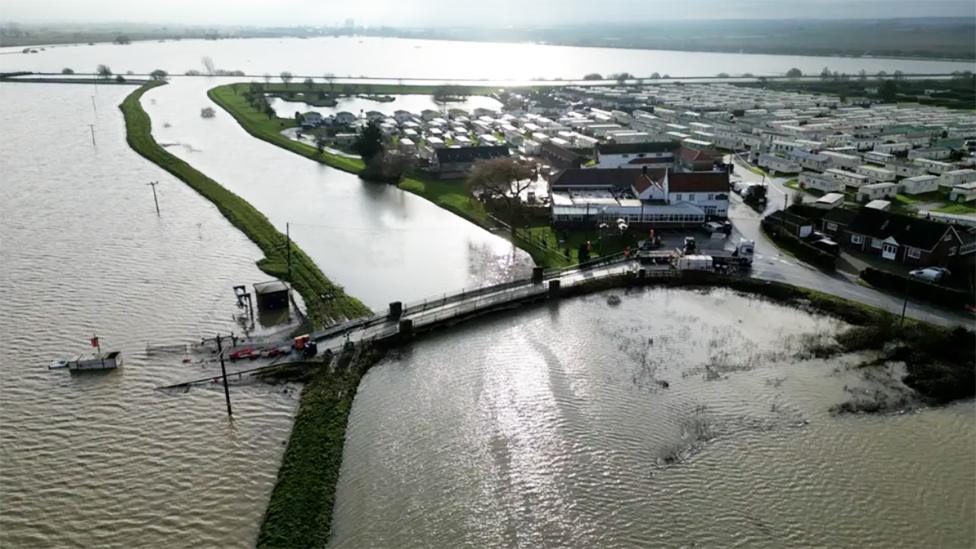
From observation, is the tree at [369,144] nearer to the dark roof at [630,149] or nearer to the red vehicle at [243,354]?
the dark roof at [630,149]

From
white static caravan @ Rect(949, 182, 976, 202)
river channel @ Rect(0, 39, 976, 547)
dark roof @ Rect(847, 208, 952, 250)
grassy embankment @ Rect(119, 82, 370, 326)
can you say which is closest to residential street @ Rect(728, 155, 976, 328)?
river channel @ Rect(0, 39, 976, 547)

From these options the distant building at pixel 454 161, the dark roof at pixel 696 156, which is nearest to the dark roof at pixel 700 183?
the dark roof at pixel 696 156

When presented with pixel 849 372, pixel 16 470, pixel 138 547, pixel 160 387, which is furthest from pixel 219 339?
pixel 849 372

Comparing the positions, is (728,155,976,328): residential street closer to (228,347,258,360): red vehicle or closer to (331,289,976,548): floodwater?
(331,289,976,548): floodwater

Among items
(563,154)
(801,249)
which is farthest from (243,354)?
(563,154)

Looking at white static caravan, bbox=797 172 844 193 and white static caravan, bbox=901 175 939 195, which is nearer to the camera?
white static caravan, bbox=901 175 939 195

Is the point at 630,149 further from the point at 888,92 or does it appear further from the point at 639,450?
the point at 888,92
